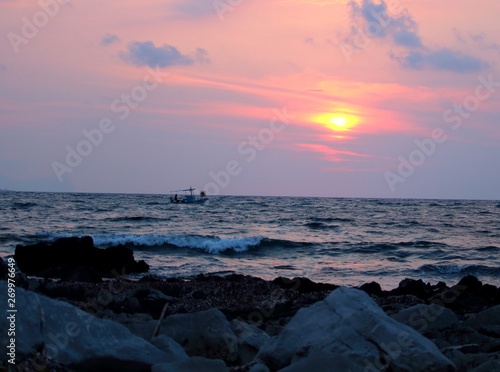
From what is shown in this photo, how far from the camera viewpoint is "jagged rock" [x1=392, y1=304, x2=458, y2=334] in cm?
768

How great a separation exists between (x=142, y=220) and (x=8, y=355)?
39.3 meters

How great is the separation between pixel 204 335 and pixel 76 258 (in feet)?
42.1

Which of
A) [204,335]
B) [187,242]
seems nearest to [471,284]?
[204,335]

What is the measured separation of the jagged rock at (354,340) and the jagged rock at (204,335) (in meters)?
0.77

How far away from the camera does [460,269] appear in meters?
21.5

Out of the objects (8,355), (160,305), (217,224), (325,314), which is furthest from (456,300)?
(217,224)

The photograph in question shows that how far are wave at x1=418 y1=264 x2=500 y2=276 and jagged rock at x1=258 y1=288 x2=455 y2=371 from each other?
16417 millimetres

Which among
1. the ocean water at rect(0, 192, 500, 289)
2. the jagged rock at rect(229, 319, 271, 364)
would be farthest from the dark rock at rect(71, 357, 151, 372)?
the ocean water at rect(0, 192, 500, 289)

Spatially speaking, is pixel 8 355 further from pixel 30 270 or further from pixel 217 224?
pixel 217 224

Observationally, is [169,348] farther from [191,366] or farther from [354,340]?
[354,340]

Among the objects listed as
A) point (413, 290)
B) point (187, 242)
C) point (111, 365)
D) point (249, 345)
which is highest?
point (111, 365)

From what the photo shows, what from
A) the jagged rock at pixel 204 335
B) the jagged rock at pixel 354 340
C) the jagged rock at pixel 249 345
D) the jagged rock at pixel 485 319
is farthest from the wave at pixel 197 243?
the jagged rock at pixel 354 340

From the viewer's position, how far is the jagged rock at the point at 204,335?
6.29 metres

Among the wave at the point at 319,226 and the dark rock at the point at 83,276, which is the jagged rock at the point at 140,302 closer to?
the dark rock at the point at 83,276
